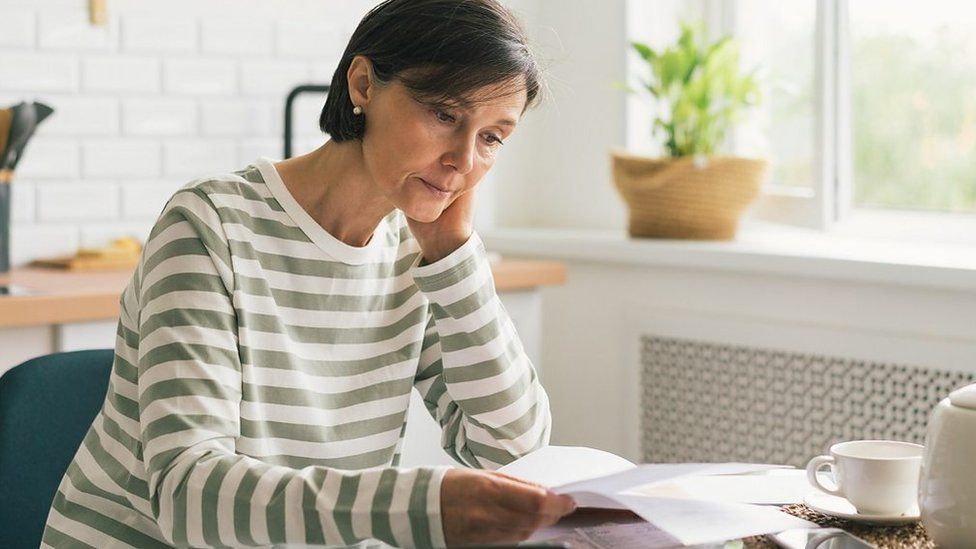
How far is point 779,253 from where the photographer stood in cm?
244

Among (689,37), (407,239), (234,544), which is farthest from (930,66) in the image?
(234,544)

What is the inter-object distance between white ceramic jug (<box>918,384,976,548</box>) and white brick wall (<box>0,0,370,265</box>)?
202cm

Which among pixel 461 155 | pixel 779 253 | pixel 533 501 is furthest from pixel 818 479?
pixel 779 253

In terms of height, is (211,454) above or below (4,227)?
below

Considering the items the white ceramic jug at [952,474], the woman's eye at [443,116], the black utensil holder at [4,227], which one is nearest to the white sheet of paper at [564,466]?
the white ceramic jug at [952,474]

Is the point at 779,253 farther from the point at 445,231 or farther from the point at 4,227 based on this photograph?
the point at 4,227

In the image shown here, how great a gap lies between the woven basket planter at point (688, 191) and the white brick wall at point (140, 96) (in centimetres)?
79

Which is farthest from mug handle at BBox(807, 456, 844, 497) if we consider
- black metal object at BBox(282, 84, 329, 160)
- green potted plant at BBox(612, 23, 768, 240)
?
black metal object at BBox(282, 84, 329, 160)

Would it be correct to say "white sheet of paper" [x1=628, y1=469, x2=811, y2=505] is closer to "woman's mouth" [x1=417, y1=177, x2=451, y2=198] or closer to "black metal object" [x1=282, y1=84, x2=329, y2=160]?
"woman's mouth" [x1=417, y1=177, x2=451, y2=198]

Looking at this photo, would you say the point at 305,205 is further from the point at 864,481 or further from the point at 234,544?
the point at 864,481

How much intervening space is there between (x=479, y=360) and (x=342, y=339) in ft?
0.54

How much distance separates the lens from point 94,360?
4.90 ft

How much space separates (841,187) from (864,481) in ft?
5.65

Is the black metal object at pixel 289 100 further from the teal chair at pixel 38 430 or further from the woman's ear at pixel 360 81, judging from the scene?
the woman's ear at pixel 360 81
